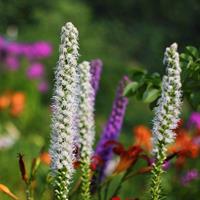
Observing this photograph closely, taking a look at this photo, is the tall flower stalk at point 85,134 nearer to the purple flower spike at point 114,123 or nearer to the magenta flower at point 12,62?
the purple flower spike at point 114,123

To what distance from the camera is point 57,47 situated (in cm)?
1656

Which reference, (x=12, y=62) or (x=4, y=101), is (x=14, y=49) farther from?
(x=4, y=101)

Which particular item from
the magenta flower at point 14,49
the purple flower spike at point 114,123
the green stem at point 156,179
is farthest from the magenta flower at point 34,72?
the green stem at point 156,179

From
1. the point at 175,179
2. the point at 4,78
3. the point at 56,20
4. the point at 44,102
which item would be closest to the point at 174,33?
the point at 56,20

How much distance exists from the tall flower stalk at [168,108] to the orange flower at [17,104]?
6.72 meters

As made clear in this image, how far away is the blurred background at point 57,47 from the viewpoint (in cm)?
909

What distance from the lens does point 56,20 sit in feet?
56.7

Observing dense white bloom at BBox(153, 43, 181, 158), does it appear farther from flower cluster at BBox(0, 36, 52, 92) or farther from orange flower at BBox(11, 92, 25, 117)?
flower cluster at BBox(0, 36, 52, 92)

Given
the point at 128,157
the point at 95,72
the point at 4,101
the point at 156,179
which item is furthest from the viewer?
the point at 4,101

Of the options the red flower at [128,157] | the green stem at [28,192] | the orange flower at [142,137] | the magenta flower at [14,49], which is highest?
the magenta flower at [14,49]

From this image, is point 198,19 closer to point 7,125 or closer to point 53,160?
point 7,125

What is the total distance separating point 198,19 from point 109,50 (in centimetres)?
258

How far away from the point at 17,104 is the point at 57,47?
7498mm

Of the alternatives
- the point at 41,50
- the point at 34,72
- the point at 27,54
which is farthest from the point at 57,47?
the point at 34,72
